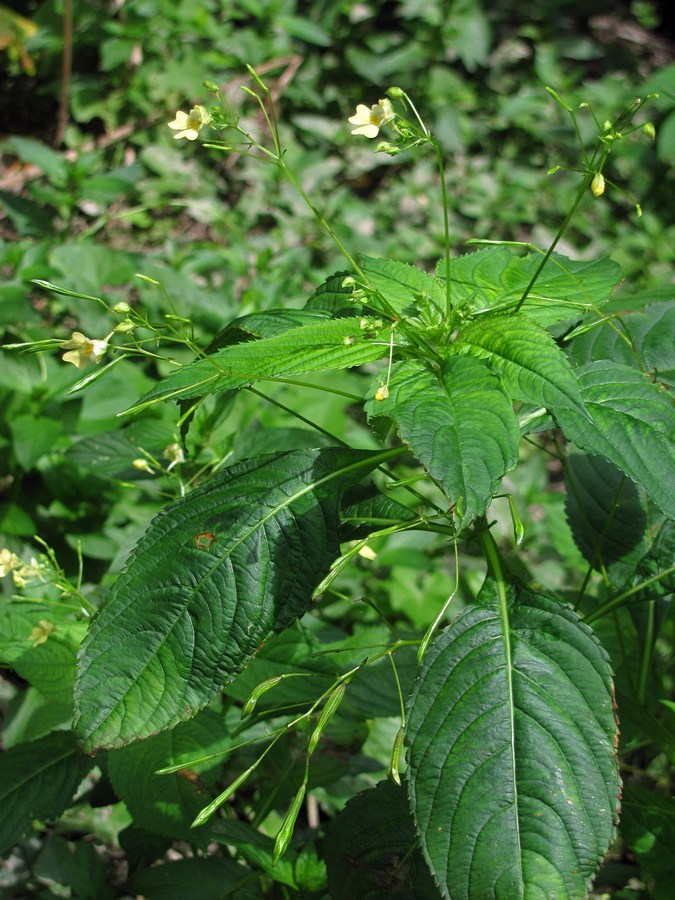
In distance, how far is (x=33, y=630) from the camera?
1.37 meters

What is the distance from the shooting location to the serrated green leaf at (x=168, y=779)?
4.14 feet

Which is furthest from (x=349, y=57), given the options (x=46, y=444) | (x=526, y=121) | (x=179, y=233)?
(x=46, y=444)

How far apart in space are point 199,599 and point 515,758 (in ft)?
1.32

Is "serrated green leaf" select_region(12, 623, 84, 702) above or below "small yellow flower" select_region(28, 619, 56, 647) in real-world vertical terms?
below

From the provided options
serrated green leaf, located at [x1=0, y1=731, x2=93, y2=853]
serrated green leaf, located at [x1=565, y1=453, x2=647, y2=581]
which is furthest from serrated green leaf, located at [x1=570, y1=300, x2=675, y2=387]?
serrated green leaf, located at [x1=0, y1=731, x2=93, y2=853]

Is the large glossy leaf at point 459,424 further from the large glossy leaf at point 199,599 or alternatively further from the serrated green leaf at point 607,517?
the serrated green leaf at point 607,517

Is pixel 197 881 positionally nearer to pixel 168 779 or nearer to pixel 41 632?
pixel 168 779

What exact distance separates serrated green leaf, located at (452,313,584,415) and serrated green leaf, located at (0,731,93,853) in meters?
0.89

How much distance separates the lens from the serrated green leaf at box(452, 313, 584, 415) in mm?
916

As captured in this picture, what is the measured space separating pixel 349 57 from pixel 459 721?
3999 mm

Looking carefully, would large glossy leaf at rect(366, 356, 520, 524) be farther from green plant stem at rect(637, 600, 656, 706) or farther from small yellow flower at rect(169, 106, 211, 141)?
green plant stem at rect(637, 600, 656, 706)

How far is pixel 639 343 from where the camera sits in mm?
1317

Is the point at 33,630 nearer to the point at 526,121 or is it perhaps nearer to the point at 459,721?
the point at 459,721

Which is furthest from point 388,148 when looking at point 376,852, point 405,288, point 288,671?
point 376,852
